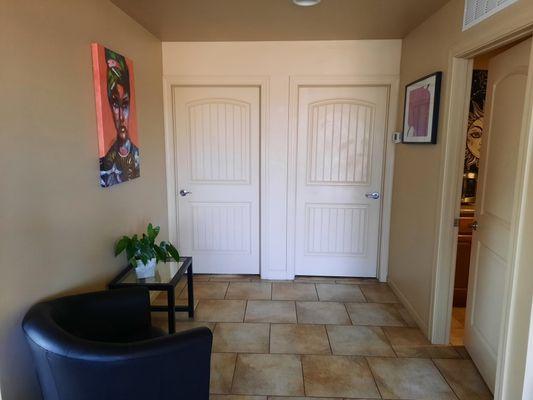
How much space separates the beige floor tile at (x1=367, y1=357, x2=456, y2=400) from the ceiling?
239 cm

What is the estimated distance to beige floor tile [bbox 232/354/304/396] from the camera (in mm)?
2121

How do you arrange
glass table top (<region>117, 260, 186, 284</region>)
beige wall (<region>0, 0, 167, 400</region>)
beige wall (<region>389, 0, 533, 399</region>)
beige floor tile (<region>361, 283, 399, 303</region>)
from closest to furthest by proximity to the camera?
beige wall (<region>0, 0, 167, 400</region>)
beige wall (<region>389, 0, 533, 399</region>)
glass table top (<region>117, 260, 186, 284</region>)
beige floor tile (<region>361, 283, 399, 303</region>)

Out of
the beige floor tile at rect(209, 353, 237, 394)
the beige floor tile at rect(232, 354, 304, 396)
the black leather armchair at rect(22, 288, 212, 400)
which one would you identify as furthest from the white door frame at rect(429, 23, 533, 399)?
the black leather armchair at rect(22, 288, 212, 400)

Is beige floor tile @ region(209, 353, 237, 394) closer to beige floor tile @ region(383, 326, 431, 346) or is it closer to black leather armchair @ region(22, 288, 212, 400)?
black leather armchair @ region(22, 288, 212, 400)

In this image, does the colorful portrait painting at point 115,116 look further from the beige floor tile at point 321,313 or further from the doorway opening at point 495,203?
the doorway opening at point 495,203

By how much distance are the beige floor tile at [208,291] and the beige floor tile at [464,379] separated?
189 cm

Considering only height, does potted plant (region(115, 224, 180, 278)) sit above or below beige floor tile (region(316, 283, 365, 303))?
above

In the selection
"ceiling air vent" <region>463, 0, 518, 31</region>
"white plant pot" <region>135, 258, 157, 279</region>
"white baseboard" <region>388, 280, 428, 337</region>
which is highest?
"ceiling air vent" <region>463, 0, 518, 31</region>

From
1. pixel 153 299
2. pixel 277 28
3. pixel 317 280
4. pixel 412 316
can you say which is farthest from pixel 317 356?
pixel 277 28

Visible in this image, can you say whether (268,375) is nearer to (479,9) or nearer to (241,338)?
(241,338)

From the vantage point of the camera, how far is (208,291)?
11.5 feet

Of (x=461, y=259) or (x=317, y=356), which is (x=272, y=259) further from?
(x=461, y=259)

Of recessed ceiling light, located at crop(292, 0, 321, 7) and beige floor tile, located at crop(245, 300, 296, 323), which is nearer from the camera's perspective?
recessed ceiling light, located at crop(292, 0, 321, 7)

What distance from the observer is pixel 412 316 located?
2998 millimetres
